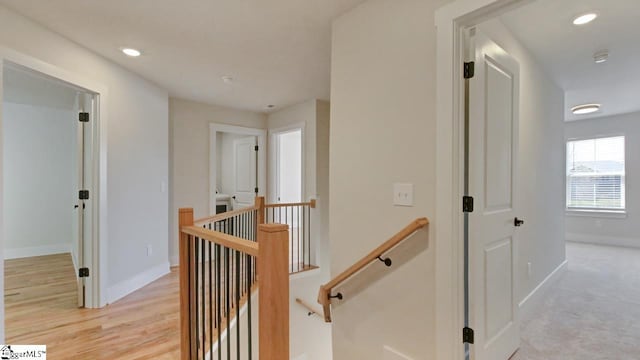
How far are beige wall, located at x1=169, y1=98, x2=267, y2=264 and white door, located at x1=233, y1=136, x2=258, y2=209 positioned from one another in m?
0.78

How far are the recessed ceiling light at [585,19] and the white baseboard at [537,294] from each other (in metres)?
2.20

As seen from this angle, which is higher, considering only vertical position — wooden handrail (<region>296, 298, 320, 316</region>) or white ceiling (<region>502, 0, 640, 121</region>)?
white ceiling (<region>502, 0, 640, 121</region>)

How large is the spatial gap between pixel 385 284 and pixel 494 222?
771 mm

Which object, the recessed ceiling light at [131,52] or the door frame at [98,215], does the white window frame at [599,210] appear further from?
the door frame at [98,215]

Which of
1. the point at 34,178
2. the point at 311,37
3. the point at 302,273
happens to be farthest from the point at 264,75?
the point at 34,178

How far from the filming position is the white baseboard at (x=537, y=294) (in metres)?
2.62

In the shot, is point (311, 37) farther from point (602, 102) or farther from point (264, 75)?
point (602, 102)

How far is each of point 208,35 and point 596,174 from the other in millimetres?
7190

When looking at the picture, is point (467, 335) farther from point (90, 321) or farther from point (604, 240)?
point (604, 240)

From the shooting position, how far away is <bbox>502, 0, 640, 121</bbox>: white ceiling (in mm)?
2080

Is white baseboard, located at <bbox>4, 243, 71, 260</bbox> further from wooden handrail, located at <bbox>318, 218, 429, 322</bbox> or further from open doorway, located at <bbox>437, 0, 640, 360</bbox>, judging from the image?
open doorway, located at <bbox>437, 0, 640, 360</bbox>

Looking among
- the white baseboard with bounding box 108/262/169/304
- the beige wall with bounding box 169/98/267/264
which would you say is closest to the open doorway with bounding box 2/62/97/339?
the white baseboard with bounding box 108/262/169/304

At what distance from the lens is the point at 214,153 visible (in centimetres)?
489

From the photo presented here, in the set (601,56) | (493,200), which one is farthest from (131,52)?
(601,56)
